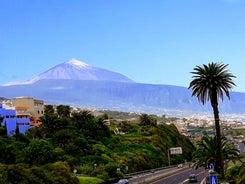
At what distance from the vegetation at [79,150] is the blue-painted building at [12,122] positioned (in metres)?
4.96

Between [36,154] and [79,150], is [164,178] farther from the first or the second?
[36,154]

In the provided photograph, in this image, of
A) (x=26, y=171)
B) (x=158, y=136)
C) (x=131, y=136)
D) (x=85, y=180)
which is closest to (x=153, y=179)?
(x=85, y=180)

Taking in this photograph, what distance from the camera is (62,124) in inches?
4555

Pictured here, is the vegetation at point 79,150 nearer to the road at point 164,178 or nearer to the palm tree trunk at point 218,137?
the road at point 164,178

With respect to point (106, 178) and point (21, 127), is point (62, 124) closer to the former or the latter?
point (21, 127)

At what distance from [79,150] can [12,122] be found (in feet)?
72.8

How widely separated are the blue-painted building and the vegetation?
4956 mm

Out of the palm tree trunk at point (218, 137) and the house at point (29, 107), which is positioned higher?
Result: the house at point (29, 107)

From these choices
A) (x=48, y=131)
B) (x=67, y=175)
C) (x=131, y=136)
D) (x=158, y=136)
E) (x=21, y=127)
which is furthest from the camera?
(x=158, y=136)

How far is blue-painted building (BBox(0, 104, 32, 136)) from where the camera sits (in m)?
116

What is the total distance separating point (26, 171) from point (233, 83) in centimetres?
2649

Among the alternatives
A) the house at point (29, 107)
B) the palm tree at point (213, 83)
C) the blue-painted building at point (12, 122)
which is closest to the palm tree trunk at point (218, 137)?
the palm tree at point (213, 83)

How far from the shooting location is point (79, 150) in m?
104

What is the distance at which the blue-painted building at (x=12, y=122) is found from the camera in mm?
116000
